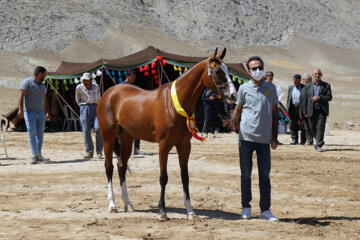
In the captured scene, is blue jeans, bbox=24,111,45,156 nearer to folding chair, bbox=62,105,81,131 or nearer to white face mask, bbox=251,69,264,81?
white face mask, bbox=251,69,264,81

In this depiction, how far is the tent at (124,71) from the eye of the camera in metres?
21.3

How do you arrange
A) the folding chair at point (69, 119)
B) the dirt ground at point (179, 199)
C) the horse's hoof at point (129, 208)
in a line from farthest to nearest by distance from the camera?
the folding chair at point (69, 119) < the horse's hoof at point (129, 208) < the dirt ground at point (179, 199)

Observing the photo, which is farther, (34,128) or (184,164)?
(34,128)

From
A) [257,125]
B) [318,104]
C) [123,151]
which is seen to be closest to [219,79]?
[257,125]

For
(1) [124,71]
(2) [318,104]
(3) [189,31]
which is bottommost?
(2) [318,104]

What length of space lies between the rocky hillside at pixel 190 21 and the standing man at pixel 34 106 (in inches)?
2325

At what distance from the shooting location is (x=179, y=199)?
765 centimetres

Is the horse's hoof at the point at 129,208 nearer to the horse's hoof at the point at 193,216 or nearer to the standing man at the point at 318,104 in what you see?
the horse's hoof at the point at 193,216

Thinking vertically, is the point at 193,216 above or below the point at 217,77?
below

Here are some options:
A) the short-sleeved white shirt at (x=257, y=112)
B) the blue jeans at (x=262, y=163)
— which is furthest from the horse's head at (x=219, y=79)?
the blue jeans at (x=262, y=163)

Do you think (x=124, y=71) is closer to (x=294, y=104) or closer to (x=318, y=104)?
(x=294, y=104)

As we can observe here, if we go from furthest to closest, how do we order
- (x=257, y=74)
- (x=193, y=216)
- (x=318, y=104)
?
(x=318, y=104) → (x=193, y=216) → (x=257, y=74)

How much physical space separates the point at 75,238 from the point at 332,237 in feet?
8.25

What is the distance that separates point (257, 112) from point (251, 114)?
0.08 m
